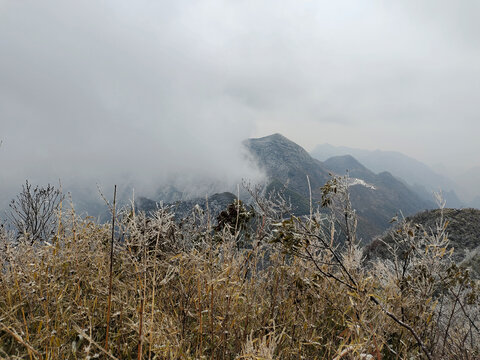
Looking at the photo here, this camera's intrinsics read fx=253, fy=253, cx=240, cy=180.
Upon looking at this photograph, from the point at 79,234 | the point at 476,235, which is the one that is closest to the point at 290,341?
the point at 79,234

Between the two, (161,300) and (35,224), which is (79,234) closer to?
(161,300)

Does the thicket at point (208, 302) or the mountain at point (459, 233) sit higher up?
the thicket at point (208, 302)

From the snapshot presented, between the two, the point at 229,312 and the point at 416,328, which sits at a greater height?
the point at 229,312

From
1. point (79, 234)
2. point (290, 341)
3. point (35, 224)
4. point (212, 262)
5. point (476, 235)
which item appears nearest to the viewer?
point (290, 341)

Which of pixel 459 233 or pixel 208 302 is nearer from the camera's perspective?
pixel 208 302

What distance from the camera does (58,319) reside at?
2188 mm

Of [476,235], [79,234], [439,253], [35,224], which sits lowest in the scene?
[476,235]

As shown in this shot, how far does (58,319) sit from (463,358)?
378 cm

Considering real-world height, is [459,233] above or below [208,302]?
below

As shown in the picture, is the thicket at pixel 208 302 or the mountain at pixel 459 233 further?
the mountain at pixel 459 233

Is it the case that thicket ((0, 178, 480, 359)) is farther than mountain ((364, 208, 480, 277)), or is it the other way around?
mountain ((364, 208, 480, 277))

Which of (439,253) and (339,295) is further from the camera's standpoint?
(339,295)

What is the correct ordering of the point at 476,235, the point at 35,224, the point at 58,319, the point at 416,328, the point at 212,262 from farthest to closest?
the point at 476,235, the point at 35,224, the point at 416,328, the point at 212,262, the point at 58,319

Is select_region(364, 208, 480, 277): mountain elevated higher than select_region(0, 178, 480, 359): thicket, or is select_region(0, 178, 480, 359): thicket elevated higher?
select_region(0, 178, 480, 359): thicket
